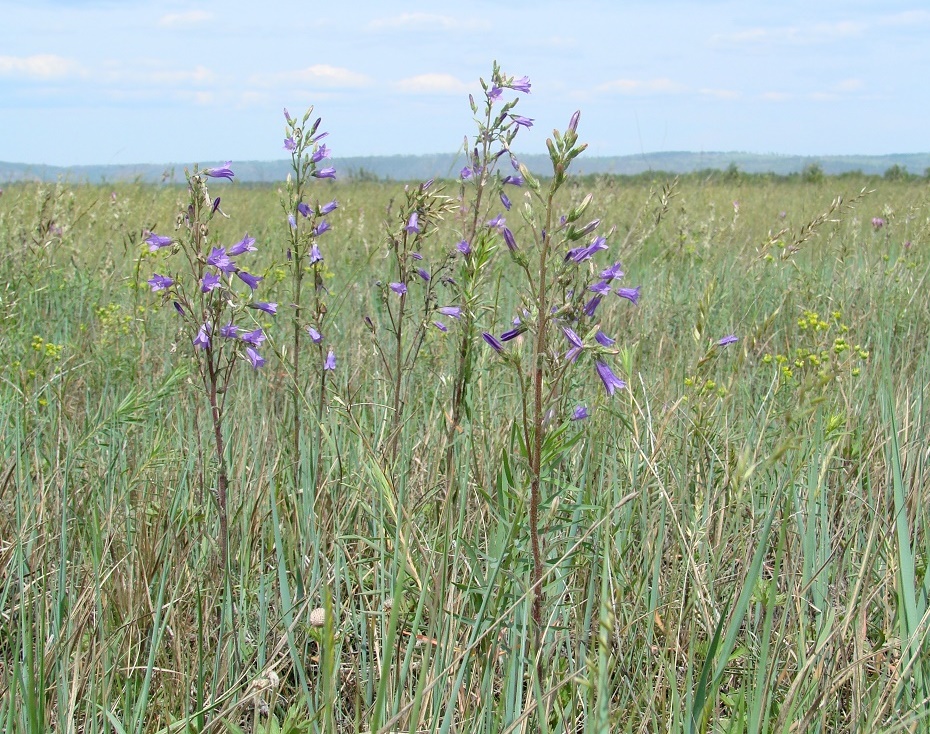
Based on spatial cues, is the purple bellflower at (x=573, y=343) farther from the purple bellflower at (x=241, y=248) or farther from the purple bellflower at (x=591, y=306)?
the purple bellflower at (x=241, y=248)

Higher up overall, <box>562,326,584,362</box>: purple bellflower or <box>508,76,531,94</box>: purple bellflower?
<box>508,76,531,94</box>: purple bellflower

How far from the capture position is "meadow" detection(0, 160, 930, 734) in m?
1.28

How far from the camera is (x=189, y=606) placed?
1.78 meters

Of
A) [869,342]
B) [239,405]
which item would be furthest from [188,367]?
[869,342]

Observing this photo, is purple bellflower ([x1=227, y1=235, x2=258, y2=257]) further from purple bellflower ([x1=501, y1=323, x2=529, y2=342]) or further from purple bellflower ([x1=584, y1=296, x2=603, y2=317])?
purple bellflower ([x1=584, y1=296, x2=603, y2=317])

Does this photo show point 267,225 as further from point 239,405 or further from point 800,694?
point 800,694

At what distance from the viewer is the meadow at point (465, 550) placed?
4.21ft

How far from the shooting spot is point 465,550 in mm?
1653

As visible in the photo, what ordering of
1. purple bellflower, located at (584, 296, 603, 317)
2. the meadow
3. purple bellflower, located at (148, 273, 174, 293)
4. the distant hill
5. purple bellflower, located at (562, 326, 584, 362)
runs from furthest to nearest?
the distant hill
purple bellflower, located at (148, 273, 174, 293)
purple bellflower, located at (584, 296, 603, 317)
purple bellflower, located at (562, 326, 584, 362)
the meadow

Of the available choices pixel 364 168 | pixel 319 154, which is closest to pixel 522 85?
pixel 319 154

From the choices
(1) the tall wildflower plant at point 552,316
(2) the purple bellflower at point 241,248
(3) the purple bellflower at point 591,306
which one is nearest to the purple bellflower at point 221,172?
(2) the purple bellflower at point 241,248

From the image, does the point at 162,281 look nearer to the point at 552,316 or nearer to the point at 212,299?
the point at 212,299

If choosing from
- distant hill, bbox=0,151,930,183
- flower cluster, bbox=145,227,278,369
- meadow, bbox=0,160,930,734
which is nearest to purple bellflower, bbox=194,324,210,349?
flower cluster, bbox=145,227,278,369

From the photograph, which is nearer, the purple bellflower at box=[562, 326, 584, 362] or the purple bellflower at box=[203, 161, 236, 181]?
the purple bellflower at box=[562, 326, 584, 362]
